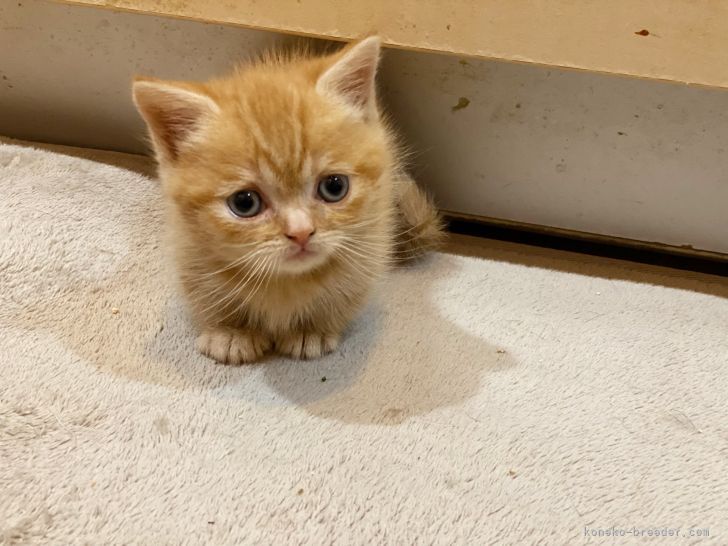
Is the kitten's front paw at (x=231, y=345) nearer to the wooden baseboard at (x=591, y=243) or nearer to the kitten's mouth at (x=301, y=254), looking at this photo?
the kitten's mouth at (x=301, y=254)

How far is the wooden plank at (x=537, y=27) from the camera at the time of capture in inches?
38.5

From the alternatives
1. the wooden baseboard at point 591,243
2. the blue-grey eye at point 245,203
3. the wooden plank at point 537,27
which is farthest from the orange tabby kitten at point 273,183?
the wooden baseboard at point 591,243

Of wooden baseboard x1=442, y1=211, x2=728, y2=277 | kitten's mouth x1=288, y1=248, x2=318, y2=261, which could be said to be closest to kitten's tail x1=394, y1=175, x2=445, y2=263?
wooden baseboard x1=442, y1=211, x2=728, y2=277

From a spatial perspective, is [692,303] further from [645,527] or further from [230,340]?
[230,340]

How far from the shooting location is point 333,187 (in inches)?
35.7

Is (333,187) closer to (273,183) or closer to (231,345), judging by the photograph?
(273,183)

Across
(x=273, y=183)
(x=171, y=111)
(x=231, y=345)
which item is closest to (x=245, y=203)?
(x=273, y=183)

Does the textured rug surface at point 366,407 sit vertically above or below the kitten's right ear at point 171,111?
below

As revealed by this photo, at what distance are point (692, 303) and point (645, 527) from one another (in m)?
0.60

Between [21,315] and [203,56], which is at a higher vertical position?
[203,56]

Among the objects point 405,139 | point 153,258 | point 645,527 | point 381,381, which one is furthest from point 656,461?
point 153,258

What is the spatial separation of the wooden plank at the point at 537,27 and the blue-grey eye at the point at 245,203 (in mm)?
393

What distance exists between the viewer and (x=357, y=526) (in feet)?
2.62

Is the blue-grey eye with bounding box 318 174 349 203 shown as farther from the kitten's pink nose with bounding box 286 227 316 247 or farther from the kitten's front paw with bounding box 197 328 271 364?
the kitten's front paw with bounding box 197 328 271 364
